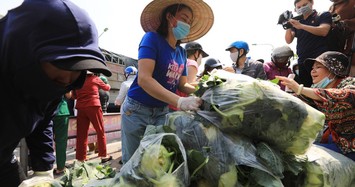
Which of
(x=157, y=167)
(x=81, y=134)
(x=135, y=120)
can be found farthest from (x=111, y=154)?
(x=157, y=167)

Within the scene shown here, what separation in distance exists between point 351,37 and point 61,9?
3.16 m

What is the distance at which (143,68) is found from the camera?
2.04 metres

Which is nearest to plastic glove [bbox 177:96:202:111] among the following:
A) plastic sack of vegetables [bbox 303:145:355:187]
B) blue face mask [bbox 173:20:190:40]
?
plastic sack of vegetables [bbox 303:145:355:187]

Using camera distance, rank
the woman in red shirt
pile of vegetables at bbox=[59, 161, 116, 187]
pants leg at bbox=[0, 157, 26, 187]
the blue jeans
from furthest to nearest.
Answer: the woman in red shirt
the blue jeans
pants leg at bbox=[0, 157, 26, 187]
pile of vegetables at bbox=[59, 161, 116, 187]

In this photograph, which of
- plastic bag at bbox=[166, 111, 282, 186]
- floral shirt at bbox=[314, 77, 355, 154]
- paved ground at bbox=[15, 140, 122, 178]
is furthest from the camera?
paved ground at bbox=[15, 140, 122, 178]

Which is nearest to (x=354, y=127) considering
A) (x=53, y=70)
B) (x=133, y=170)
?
(x=133, y=170)

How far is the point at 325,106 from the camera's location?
1.95 meters

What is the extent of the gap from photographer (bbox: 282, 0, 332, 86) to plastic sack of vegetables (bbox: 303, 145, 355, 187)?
1860 mm

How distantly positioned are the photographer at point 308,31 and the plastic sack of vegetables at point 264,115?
225cm

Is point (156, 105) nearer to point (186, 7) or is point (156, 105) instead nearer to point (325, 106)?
point (186, 7)

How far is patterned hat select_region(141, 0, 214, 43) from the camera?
7.81ft

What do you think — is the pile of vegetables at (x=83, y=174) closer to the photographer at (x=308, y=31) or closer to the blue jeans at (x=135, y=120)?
the blue jeans at (x=135, y=120)

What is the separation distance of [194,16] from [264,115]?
5.43 ft

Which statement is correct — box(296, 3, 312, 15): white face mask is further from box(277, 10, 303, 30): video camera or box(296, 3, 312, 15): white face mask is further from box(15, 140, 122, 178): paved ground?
box(15, 140, 122, 178): paved ground
